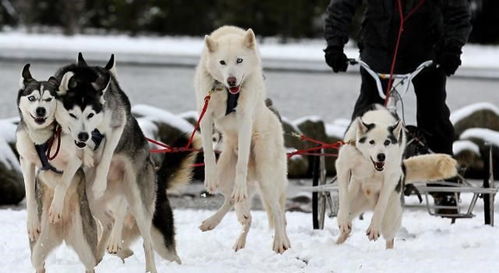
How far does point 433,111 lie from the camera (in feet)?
24.5

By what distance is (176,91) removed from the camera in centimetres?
2180

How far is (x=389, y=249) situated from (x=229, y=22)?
39.0 m

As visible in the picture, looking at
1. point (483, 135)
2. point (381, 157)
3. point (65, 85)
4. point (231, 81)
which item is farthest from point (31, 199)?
point (483, 135)

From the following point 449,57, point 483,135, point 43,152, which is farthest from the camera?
point 483,135

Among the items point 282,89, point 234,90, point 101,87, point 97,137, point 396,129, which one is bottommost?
point 282,89

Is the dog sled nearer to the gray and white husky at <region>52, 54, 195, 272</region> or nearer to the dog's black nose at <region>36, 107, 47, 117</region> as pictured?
the gray and white husky at <region>52, 54, 195, 272</region>

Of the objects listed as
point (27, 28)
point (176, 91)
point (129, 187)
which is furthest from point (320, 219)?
point (27, 28)

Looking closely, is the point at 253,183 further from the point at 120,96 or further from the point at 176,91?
the point at 176,91

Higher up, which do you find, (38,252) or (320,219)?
(38,252)

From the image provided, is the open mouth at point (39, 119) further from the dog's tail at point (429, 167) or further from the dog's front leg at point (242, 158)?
the dog's tail at point (429, 167)

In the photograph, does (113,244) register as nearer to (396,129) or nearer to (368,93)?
(396,129)

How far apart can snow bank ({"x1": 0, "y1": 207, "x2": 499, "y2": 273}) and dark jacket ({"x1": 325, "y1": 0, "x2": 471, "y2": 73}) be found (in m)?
1.25

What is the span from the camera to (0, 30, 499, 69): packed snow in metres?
38.5

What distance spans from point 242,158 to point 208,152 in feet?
0.66
